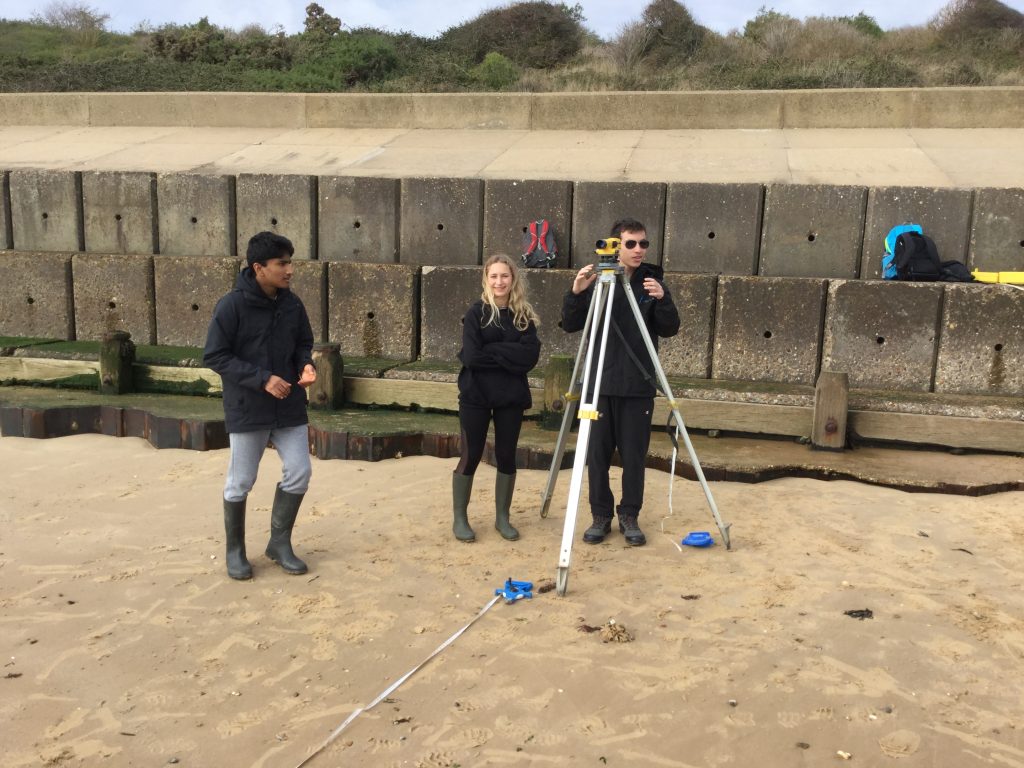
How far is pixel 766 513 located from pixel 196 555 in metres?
3.41

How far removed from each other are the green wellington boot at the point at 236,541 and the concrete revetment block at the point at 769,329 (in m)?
4.83

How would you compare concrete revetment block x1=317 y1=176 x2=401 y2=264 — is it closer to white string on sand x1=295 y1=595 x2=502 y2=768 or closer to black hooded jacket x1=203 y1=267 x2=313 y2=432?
black hooded jacket x1=203 y1=267 x2=313 y2=432

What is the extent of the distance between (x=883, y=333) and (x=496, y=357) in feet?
14.0

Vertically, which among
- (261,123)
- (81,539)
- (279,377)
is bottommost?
(81,539)

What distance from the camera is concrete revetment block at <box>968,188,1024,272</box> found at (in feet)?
27.7

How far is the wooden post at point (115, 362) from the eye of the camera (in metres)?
8.79

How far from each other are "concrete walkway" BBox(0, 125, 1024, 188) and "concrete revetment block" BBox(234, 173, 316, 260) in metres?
0.86

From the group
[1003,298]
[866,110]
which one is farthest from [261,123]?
[1003,298]

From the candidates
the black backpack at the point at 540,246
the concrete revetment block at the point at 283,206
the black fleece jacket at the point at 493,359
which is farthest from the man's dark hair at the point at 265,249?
the concrete revetment block at the point at 283,206

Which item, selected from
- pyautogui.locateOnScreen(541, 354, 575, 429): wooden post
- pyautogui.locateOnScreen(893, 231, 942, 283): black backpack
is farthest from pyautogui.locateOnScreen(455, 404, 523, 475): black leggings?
pyautogui.locateOnScreen(893, 231, 942, 283): black backpack

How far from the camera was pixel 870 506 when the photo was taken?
630cm

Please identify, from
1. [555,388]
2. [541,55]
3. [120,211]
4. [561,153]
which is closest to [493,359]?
[555,388]

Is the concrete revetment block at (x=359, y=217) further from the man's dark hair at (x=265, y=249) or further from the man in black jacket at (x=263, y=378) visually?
the man's dark hair at (x=265, y=249)

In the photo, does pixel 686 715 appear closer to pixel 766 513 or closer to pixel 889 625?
pixel 889 625
